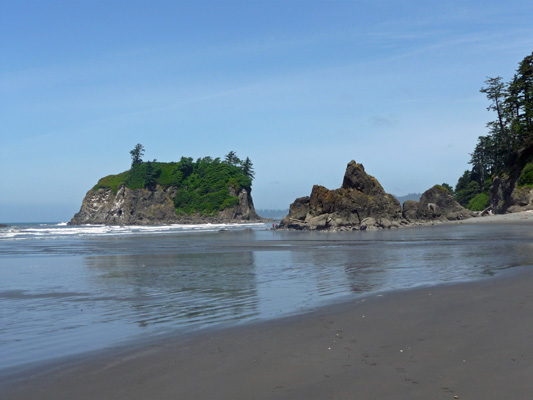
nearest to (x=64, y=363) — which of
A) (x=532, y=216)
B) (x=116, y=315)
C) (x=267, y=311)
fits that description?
(x=116, y=315)

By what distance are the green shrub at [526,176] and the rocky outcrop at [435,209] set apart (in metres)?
12.2

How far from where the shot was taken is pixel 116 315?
405 inches

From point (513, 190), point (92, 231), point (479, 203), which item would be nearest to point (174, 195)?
point (92, 231)

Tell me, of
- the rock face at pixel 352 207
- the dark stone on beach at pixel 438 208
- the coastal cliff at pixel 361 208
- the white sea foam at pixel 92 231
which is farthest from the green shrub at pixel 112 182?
the dark stone on beach at pixel 438 208

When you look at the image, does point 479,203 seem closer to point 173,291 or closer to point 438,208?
point 438,208

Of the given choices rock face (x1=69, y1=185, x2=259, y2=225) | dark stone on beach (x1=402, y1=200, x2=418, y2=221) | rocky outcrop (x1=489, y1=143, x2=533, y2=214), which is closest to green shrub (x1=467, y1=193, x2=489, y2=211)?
rocky outcrop (x1=489, y1=143, x2=533, y2=214)

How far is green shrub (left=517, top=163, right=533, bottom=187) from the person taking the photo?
55.8 meters

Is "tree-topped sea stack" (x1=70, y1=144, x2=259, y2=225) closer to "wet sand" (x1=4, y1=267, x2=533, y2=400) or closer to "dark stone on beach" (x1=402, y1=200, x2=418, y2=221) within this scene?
"dark stone on beach" (x1=402, y1=200, x2=418, y2=221)

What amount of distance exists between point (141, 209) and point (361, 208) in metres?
109

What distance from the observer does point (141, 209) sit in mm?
158375

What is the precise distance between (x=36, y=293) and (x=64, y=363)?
8.21m

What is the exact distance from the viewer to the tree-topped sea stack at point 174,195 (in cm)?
15450

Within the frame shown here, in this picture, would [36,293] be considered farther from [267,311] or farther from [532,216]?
[532,216]

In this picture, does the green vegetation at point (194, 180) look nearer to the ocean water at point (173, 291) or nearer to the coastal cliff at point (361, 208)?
the coastal cliff at point (361, 208)
